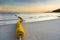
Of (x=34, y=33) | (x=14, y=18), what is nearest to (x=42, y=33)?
(x=34, y=33)

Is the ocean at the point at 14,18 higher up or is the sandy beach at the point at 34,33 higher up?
the ocean at the point at 14,18

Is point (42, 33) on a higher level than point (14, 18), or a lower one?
lower

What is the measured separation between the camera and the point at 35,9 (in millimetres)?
6699

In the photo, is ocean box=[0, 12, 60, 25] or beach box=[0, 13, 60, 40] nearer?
beach box=[0, 13, 60, 40]

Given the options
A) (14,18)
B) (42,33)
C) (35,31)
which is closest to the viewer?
(42,33)

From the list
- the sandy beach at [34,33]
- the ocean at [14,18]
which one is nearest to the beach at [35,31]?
the sandy beach at [34,33]

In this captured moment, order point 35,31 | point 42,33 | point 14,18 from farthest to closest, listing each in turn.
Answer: point 14,18, point 35,31, point 42,33

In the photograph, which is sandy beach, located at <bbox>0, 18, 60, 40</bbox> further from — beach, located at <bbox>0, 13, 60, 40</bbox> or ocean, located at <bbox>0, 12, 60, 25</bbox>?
ocean, located at <bbox>0, 12, 60, 25</bbox>

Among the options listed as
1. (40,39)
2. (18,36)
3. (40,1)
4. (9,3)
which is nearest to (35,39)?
(40,39)

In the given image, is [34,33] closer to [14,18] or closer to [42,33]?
[42,33]

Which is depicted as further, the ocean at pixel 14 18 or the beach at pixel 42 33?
the ocean at pixel 14 18

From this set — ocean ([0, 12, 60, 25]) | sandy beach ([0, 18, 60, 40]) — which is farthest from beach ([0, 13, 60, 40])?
ocean ([0, 12, 60, 25])

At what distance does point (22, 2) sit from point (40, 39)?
4.75 metres

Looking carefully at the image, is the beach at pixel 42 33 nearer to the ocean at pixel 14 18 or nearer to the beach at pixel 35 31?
the beach at pixel 35 31
